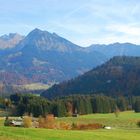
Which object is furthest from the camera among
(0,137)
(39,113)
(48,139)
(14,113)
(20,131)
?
(14,113)

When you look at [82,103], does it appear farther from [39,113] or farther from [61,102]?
[39,113]

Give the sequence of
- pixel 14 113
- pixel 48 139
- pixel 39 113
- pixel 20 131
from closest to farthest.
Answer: pixel 48 139
pixel 20 131
pixel 39 113
pixel 14 113

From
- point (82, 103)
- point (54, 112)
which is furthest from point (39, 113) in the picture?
point (82, 103)

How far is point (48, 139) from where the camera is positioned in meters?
34.9

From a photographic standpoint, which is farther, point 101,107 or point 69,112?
point 101,107

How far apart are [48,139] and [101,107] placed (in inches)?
6504

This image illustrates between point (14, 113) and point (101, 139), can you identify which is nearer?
point (101, 139)

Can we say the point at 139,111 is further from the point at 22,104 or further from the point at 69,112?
the point at 22,104

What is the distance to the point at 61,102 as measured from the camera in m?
190

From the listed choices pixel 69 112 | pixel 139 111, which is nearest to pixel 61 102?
pixel 69 112

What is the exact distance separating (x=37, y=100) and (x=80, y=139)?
524 ft

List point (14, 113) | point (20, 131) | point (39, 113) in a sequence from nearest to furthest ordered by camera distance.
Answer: point (20, 131) → point (39, 113) → point (14, 113)

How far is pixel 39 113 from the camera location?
18000 centimetres

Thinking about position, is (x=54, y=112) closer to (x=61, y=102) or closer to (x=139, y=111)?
(x=61, y=102)
